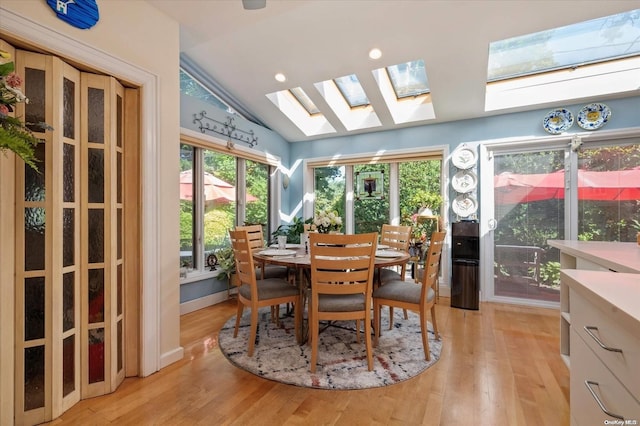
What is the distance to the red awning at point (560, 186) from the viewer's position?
127 inches

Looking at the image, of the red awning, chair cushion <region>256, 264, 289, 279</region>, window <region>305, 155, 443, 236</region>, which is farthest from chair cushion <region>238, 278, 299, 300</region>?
the red awning

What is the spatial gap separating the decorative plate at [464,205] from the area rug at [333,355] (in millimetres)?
1678

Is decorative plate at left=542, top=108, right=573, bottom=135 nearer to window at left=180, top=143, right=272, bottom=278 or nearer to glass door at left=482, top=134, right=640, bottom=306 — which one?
glass door at left=482, top=134, right=640, bottom=306

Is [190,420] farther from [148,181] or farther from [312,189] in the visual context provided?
[312,189]

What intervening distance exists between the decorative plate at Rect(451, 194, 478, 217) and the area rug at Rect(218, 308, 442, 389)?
1.68 meters

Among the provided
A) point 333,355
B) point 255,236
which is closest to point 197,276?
point 255,236

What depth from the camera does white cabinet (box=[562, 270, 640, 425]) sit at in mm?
672

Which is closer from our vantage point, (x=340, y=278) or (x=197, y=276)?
(x=340, y=278)

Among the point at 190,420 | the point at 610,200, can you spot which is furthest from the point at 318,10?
the point at 610,200

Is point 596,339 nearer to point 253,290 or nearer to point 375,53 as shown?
point 253,290

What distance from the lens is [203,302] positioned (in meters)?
3.62

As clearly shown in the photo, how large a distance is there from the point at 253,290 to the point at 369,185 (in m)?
2.94

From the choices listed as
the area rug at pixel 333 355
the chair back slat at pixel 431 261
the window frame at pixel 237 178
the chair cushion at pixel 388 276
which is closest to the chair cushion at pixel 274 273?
the area rug at pixel 333 355

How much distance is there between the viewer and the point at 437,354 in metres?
2.35
